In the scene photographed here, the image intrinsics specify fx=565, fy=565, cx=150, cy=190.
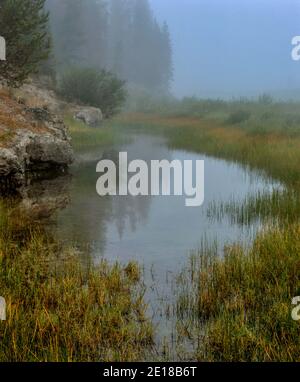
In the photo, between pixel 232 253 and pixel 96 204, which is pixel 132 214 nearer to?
pixel 96 204

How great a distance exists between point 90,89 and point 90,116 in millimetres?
3597

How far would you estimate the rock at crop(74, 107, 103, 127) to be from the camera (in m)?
33.0

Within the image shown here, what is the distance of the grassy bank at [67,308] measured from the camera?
18.9 feet

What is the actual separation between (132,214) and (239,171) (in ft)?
24.1

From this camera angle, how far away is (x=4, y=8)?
76.1ft

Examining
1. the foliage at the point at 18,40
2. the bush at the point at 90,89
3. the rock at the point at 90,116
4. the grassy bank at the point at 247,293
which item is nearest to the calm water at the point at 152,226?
the grassy bank at the point at 247,293

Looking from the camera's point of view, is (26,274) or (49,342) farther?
(26,274)

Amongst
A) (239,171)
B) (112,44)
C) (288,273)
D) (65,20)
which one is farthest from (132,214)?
(112,44)

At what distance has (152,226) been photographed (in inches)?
487

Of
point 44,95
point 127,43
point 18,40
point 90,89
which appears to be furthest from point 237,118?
point 127,43

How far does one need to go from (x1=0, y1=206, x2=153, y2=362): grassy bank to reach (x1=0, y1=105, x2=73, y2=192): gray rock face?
17.1 feet

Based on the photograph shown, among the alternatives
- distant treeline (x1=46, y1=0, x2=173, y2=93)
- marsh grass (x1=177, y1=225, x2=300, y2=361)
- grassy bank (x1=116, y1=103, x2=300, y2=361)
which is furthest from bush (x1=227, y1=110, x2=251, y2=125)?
distant treeline (x1=46, y1=0, x2=173, y2=93)
